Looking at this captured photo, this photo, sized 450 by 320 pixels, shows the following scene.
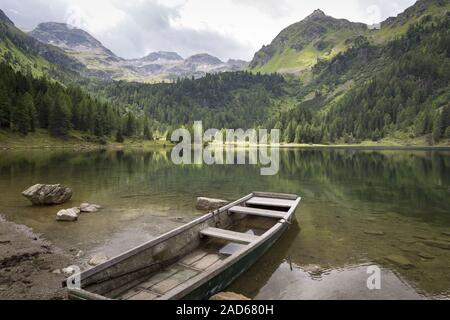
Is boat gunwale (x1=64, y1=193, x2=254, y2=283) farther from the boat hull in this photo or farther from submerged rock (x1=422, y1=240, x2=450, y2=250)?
submerged rock (x1=422, y1=240, x2=450, y2=250)

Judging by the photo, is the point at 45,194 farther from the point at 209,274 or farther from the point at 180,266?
the point at 209,274

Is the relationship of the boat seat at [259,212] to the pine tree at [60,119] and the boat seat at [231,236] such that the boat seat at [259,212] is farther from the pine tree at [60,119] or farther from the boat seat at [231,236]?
the pine tree at [60,119]

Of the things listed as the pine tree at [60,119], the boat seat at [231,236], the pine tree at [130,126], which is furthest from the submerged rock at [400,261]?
the pine tree at [130,126]

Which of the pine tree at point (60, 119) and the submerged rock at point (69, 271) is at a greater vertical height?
the pine tree at point (60, 119)

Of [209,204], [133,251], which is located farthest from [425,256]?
[209,204]

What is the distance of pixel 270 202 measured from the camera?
2333cm

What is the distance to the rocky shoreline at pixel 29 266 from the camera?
11797 millimetres

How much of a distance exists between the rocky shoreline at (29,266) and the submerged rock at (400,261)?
15.2m

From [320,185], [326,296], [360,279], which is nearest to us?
[326,296]

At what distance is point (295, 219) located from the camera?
2411 cm
